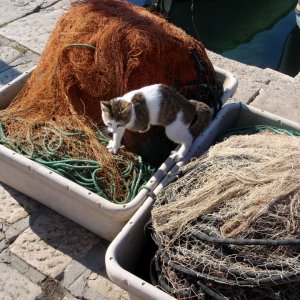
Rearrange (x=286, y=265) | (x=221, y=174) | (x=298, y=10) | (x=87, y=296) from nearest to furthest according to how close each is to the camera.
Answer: (x=286, y=265) < (x=221, y=174) < (x=87, y=296) < (x=298, y=10)

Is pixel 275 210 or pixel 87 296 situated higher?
pixel 275 210

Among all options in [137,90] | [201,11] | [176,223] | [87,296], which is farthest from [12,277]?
[201,11]

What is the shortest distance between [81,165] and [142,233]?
0.64 meters

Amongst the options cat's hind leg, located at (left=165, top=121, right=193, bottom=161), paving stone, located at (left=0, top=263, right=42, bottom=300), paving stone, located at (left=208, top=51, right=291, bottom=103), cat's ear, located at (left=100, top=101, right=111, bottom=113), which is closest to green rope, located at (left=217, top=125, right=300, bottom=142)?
cat's hind leg, located at (left=165, top=121, right=193, bottom=161)

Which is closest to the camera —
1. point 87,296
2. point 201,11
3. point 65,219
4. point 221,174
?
point 221,174

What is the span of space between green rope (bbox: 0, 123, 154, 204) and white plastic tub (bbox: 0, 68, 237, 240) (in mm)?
116

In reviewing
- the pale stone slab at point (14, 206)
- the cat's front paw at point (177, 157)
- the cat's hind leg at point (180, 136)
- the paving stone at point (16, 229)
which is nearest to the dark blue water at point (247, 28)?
the cat's hind leg at point (180, 136)

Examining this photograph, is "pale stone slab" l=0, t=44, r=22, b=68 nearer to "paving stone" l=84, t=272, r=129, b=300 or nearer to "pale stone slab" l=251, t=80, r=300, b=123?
"pale stone slab" l=251, t=80, r=300, b=123

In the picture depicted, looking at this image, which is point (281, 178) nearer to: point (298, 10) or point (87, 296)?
point (87, 296)

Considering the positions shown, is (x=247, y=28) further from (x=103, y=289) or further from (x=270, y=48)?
(x=103, y=289)

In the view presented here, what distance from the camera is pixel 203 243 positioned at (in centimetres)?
202

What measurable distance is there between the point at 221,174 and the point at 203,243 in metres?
0.40

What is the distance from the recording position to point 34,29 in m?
4.78

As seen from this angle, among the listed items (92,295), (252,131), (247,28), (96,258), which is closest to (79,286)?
(92,295)
